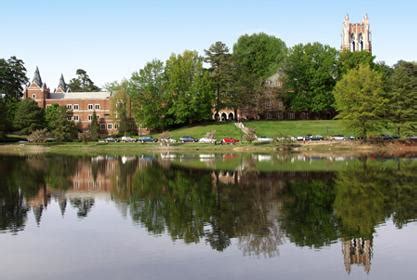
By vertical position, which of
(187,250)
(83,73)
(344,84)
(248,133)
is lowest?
(187,250)

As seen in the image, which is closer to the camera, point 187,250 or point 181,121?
point 187,250

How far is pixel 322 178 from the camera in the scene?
41.7 meters

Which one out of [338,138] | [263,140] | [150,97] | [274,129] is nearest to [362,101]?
[338,138]

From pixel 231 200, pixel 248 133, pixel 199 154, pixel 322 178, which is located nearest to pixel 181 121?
pixel 248 133

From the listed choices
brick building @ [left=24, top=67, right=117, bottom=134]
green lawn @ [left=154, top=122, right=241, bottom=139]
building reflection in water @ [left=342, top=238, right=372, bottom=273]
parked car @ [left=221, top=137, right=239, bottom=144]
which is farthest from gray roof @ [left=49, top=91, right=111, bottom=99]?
building reflection in water @ [left=342, top=238, right=372, bottom=273]

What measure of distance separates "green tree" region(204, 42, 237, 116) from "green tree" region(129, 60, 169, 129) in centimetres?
858

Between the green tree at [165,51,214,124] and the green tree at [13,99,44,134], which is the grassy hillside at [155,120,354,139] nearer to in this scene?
the green tree at [165,51,214,124]

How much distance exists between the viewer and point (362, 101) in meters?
74.8

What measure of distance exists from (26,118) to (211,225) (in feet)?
250

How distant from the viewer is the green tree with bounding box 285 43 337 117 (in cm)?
9856

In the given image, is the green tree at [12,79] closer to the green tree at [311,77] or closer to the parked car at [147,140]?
the parked car at [147,140]

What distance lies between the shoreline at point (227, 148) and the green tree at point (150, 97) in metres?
11.5

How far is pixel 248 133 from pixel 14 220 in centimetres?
5867

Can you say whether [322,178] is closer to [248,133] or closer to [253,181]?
[253,181]
